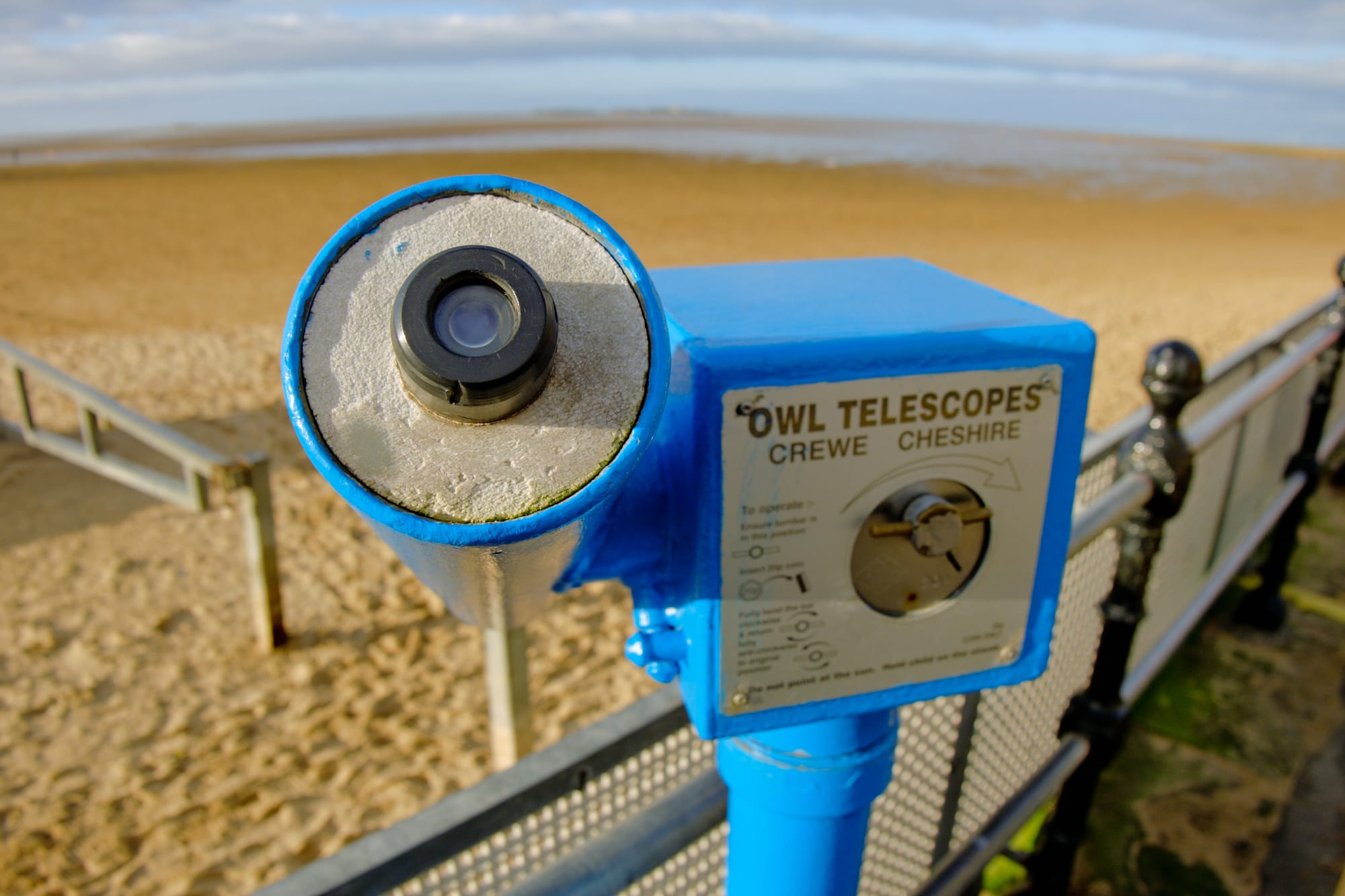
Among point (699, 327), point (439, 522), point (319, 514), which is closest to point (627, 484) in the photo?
point (699, 327)

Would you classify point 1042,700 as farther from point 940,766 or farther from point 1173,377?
point 1173,377

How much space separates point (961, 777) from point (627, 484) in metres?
1.13

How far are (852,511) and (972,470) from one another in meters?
0.14

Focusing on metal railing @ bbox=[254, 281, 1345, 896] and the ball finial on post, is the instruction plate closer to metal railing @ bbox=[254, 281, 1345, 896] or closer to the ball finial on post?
metal railing @ bbox=[254, 281, 1345, 896]

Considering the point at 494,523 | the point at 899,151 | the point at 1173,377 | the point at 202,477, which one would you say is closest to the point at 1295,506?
the point at 1173,377

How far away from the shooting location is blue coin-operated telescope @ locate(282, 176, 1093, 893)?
1.93 feet

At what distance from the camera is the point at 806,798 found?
1.01 metres

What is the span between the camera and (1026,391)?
917 mm

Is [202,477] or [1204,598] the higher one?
[1204,598]

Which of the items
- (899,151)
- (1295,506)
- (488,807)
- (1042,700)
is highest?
(488,807)

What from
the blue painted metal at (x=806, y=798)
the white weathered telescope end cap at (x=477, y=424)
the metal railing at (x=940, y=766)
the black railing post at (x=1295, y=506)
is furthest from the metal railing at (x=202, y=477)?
the black railing post at (x=1295, y=506)

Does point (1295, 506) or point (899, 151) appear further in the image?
point (899, 151)

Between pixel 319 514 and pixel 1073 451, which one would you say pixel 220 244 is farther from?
pixel 1073 451

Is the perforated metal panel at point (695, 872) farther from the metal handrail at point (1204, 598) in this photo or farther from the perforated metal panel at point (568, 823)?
the metal handrail at point (1204, 598)
